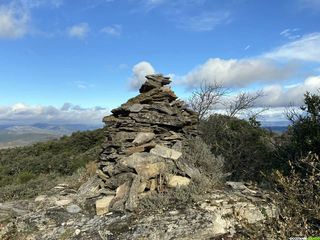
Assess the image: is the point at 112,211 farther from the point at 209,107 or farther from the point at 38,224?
the point at 209,107

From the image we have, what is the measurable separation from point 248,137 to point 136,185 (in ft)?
45.7

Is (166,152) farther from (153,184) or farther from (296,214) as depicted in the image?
(296,214)

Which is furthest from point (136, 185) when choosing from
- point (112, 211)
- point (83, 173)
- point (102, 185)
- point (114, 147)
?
point (83, 173)

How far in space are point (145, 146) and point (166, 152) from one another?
2.51 feet

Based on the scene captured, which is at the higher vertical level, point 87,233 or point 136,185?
point 136,185

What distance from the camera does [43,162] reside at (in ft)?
96.5

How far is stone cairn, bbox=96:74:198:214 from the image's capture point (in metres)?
10.2

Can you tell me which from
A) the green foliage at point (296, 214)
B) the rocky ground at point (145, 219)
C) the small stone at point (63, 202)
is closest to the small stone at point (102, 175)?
the rocky ground at point (145, 219)

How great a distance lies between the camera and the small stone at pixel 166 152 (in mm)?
11141

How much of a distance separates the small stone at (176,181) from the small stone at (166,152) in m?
0.83

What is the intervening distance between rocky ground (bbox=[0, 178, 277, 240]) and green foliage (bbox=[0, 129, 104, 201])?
13.8 feet

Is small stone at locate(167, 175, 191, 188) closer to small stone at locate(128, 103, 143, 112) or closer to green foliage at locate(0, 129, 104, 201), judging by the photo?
small stone at locate(128, 103, 143, 112)

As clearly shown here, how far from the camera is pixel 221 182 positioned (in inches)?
437

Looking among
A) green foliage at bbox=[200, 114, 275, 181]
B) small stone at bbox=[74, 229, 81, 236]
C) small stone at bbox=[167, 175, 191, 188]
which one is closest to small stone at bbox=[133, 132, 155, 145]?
small stone at bbox=[167, 175, 191, 188]
